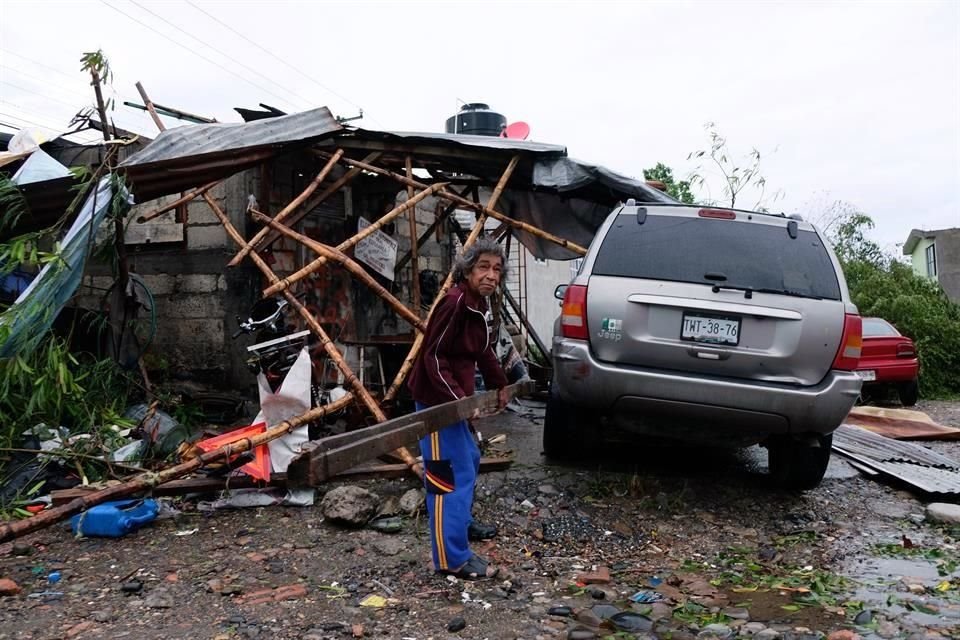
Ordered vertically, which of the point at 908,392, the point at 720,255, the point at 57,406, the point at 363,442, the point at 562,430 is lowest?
the point at 908,392

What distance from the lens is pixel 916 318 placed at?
1373 centimetres

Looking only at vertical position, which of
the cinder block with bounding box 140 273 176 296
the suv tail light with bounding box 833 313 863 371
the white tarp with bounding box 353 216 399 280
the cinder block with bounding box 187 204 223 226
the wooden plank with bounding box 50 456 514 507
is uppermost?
the cinder block with bounding box 187 204 223 226

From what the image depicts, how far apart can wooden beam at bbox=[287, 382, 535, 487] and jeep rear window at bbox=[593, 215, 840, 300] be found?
5.70 feet

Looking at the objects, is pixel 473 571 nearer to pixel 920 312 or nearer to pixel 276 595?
pixel 276 595

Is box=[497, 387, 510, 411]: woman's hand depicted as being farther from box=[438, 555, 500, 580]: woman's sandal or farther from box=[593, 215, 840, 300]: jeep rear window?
box=[593, 215, 840, 300]: jeep rear window

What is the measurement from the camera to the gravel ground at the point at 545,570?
3139 mm

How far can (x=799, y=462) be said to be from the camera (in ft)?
16.6

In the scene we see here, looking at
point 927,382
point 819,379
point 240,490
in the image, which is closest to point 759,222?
point 819,379

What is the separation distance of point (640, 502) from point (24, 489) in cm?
398

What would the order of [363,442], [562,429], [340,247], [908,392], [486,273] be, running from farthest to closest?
1. [908,392]
2. [340,247]
3. [562,429]
4. [486,273]
5. [363,442]

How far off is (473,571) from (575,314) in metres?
1.74

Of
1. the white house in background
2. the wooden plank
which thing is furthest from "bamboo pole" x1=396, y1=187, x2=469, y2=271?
the white house in background

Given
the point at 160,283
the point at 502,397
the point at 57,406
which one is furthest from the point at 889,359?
the point at 57,406

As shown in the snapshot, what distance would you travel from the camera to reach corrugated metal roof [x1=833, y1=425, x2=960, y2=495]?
546 cm
